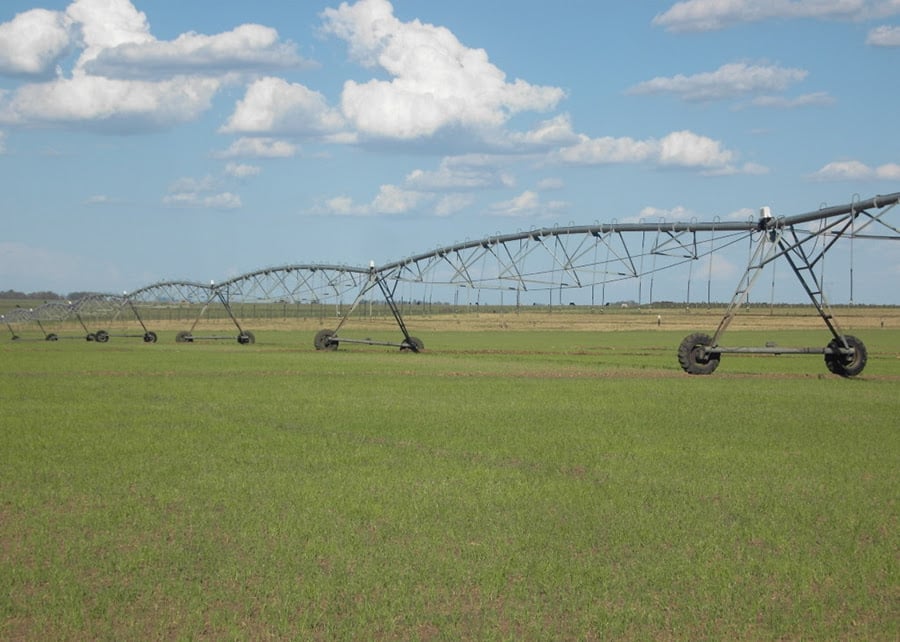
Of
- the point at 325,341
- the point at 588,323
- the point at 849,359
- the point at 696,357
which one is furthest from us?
the point at 588,323

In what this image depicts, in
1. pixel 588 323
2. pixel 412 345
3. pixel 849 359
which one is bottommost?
pixel 412 345

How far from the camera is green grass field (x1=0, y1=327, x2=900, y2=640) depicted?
8.55m

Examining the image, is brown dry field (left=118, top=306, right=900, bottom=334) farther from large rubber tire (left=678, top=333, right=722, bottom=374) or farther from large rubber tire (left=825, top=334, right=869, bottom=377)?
large rubber tire (left=678, top=333, right=722, bottom=374)

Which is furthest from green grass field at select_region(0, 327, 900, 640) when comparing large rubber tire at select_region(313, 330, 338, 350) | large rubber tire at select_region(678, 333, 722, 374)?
large rubber tire at select_region(313, 330, 338, 350)

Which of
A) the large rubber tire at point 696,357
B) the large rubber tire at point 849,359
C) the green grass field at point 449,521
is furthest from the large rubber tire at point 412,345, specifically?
the green grass field at point 449,521

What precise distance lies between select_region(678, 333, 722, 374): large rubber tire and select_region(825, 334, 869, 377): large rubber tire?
12.2 feet

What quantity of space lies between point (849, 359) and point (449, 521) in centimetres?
2689

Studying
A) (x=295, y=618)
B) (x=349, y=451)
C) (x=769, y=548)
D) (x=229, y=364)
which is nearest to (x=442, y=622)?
(x=295, y=618)

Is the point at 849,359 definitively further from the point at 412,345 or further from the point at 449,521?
the point at 449,521

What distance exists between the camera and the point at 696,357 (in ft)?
118

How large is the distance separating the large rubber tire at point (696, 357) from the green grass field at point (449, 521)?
10.6 metres

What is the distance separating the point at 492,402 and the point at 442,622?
58.2ft

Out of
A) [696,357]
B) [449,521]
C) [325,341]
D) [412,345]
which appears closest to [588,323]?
[325,341]

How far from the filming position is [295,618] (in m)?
8.43
